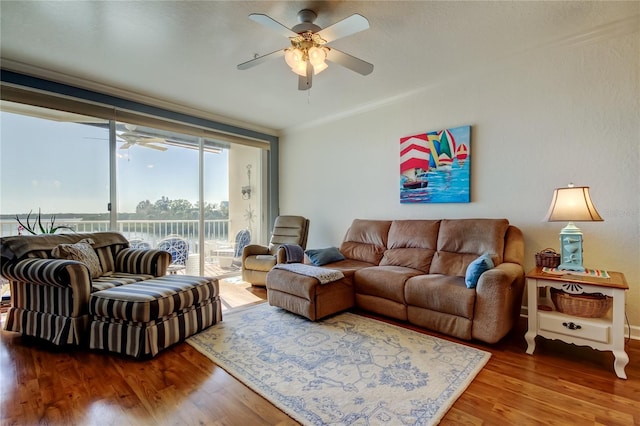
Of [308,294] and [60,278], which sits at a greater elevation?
[60,278]

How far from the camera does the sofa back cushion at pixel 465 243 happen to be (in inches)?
108

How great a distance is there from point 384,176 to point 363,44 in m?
1.75

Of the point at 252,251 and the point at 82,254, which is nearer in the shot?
the point at 82,254

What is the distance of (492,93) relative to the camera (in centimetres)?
304

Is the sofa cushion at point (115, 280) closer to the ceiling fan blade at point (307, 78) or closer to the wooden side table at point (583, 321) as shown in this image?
the ceiling fan blade at point (307, 78)

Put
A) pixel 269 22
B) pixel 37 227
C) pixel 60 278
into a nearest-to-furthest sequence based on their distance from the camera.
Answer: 1. pixel 269 22
2. pixel 60 278
3. pixel 37 227

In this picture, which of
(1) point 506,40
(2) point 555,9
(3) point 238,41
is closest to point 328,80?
(3) point 238,41

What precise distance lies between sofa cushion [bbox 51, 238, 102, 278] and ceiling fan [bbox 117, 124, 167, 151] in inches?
57.2

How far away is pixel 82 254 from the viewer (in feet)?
8.62

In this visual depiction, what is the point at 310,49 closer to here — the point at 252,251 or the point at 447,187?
the point at 447,187

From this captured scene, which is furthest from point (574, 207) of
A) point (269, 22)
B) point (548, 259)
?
point (269, 22)

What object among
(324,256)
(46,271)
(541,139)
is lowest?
(324,256)

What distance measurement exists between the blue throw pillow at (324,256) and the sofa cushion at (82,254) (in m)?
2.07

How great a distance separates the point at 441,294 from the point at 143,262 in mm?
2789
